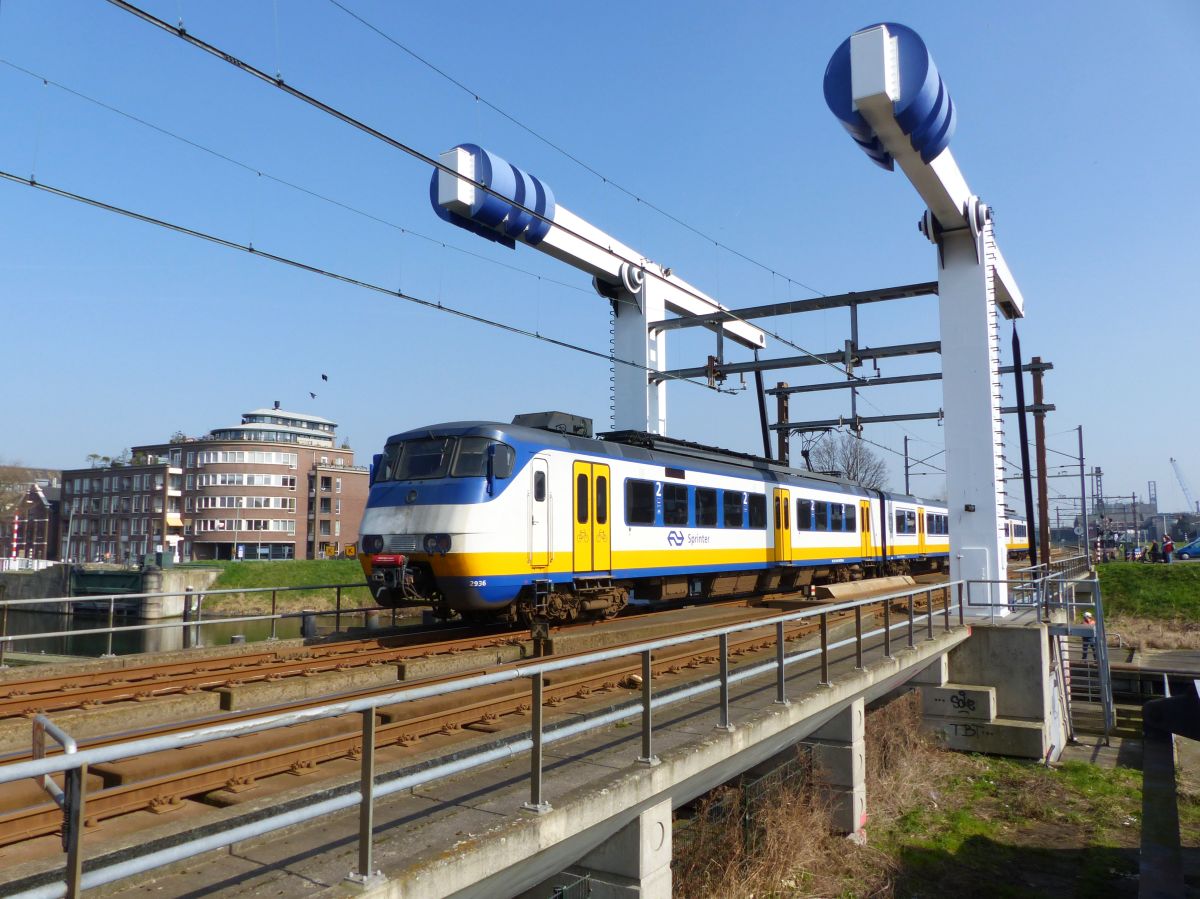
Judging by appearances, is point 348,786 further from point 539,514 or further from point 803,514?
point 803,514

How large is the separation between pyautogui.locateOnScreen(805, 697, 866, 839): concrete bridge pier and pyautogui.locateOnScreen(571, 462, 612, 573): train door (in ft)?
15.0

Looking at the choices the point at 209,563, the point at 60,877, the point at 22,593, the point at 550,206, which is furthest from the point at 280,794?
the point at 22,593

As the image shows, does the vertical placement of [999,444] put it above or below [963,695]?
above

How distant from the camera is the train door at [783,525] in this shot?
2077cm

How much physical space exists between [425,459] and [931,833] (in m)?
8.77

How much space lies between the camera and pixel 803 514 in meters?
22.2

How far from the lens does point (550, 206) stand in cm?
1920

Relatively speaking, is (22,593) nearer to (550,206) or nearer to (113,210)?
(550,206)

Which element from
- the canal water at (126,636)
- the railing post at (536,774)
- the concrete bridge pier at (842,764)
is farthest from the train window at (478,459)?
the canal water at (126,636)

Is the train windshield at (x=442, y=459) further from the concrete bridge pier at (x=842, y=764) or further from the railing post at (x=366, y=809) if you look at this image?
the railing post at (x=366, y=809)

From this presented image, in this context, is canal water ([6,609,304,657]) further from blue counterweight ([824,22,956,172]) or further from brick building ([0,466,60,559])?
brick building ([0,466,60,559])

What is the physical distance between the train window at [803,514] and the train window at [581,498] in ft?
30.3

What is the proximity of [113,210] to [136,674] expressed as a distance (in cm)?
500

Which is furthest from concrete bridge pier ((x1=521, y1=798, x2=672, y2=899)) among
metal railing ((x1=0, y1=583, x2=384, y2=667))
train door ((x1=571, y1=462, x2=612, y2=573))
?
train door ((x1=571, y1=462, x2=612, y2=573))
